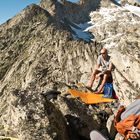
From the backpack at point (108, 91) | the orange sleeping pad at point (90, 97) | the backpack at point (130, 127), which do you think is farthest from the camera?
the backpack at point (108, 91)

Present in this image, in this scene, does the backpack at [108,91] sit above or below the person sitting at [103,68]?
below

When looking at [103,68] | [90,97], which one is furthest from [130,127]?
[103,68]

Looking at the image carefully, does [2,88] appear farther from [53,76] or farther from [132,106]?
[132,106]

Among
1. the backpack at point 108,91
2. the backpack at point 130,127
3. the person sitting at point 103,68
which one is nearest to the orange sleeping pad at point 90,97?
the backpack at point 108,91

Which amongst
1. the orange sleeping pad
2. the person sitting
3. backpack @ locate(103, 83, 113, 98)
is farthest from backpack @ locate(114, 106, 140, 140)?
the person sitting

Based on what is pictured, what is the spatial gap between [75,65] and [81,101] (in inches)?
3922

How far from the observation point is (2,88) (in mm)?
102812

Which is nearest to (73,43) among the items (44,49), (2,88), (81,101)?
(44,49)

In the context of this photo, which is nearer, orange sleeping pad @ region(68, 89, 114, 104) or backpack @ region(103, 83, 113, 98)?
orange sleeping pad @ region(68, 89, 114, 104)

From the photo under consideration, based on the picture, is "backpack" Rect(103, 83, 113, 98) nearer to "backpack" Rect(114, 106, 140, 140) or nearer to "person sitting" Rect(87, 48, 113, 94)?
"person sitting" Rect(87, 48, 113, 94)

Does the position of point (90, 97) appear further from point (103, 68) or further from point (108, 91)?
point (103, 68)

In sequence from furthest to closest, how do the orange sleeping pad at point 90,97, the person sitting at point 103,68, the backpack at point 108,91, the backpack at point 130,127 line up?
the person sitting at point 103,68 < the backpack at point 108,91 < the orange sleeping pad at point 90,97 < the backpack at point 130,127

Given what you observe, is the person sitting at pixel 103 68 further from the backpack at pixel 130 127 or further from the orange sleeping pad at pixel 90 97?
A: the backpack at pixel 130 127

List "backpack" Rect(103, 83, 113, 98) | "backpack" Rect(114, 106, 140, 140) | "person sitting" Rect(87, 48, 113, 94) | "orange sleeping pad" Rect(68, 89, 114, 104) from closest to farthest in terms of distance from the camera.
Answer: "backpack" Rect(114, 106, 140, 140)
"orange sleeping pad" Rect(68, 89, 114, 104)
"backpack" Rect(103, 83, 113, 98)
"person sitting" Rect(87, 48, 113, 94)
